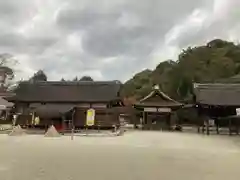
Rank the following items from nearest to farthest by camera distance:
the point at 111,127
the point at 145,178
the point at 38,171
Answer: the point at 145,178, the point at 38,171, the point at 111,127

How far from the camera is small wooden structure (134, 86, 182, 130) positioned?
3466cm

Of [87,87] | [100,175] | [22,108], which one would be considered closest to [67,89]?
[87,87]

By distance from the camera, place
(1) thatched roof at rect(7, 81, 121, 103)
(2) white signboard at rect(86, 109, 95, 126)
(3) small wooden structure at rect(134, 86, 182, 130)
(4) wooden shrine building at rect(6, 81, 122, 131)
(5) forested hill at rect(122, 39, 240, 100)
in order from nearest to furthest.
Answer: (4) wooden shrine building at rect(6, 81, 122, 131) → (2) white signboard at rect(86, 109, 95, 126) → (1) thatched roof at rect(7, 81, 121, 103) → (3) small wooden structure at rect(134, 86, 182, 130) → (5) forested hill at rect(122, 39, 240, 100)

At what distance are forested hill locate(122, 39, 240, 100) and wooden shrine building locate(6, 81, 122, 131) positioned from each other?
15.9m

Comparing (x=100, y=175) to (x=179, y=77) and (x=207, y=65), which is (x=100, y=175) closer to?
(x=179, y=77)

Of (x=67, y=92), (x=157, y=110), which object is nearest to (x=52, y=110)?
(x=67, y=92)

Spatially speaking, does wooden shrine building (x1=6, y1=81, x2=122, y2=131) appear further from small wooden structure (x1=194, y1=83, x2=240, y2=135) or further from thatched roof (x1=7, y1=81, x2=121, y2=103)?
small wooden structure (x1=194, y1=83, x2=240, y2=135)

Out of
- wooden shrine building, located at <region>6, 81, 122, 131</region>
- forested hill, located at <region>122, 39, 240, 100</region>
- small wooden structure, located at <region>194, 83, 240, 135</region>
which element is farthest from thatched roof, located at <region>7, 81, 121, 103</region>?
forested hill, located at <region>122, 39, 240, 100</region>

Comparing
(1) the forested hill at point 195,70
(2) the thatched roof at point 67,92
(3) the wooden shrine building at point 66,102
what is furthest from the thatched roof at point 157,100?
(1) the forested hill at point 195,70

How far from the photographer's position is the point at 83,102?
107 feet

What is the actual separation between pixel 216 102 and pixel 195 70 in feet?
72.5

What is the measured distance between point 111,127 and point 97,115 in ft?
6.08

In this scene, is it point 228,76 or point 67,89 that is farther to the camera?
point 228,76

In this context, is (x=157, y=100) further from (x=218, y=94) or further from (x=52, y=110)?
(x=52, y=110)
